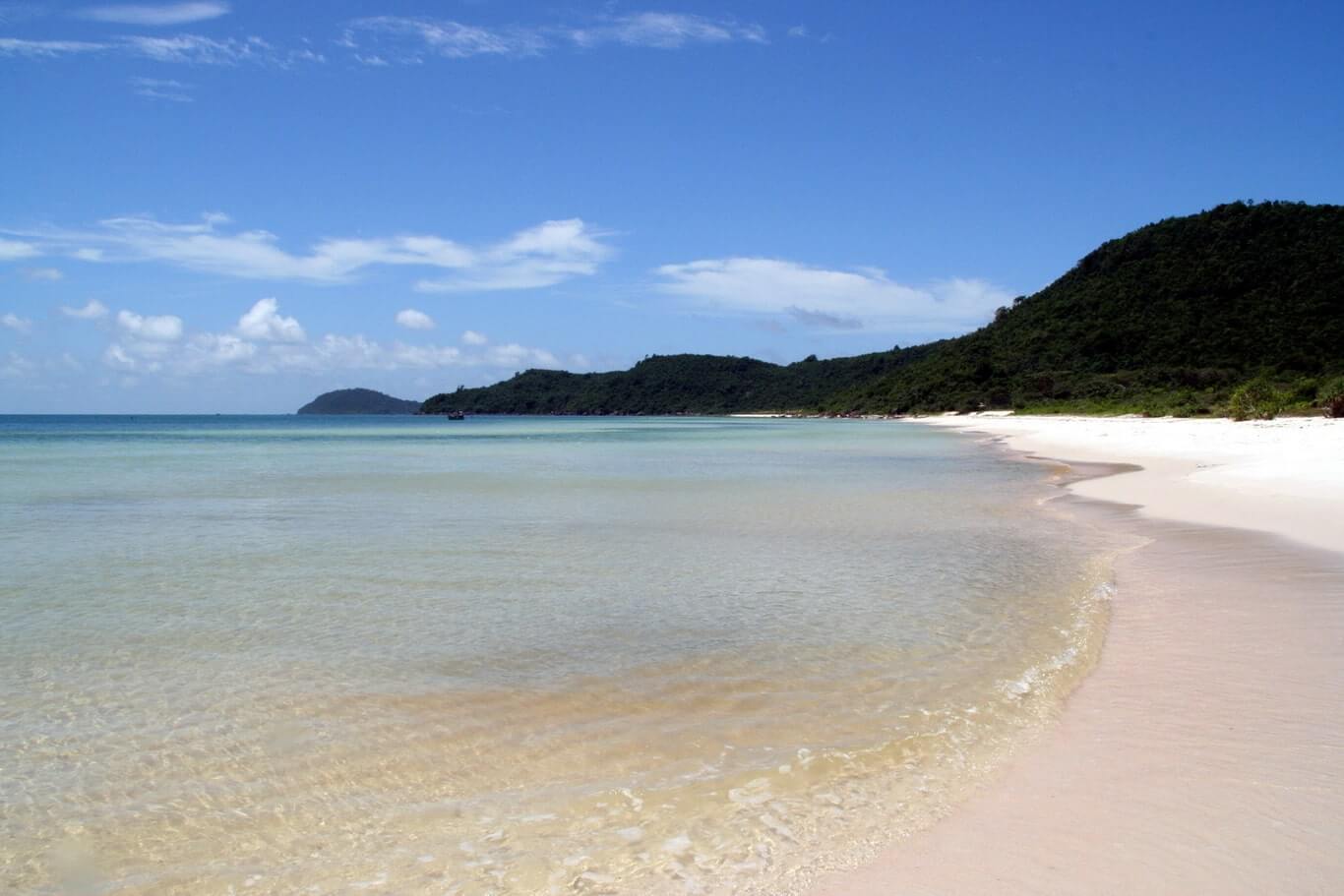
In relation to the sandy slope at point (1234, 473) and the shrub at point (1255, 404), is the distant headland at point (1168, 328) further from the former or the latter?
the sandy slope at point (1234, 473)

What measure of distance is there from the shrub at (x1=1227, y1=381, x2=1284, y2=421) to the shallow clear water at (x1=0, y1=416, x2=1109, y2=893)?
1224 inches

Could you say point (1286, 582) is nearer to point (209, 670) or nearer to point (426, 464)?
point (209, 670)

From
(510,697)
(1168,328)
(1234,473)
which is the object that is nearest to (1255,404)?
(1234,473)

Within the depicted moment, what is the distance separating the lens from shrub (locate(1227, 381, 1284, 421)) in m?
37.9

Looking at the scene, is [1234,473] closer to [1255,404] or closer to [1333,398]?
[1333,398]

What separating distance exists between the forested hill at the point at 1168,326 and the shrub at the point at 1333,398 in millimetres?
9856

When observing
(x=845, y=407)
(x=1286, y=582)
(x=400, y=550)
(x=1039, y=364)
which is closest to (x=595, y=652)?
(x=400, y=550)

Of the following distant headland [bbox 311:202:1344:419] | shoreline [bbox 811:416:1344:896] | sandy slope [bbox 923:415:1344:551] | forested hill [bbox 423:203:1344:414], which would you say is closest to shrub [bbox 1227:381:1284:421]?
sandy slope [bbox 923:415:1344:551]

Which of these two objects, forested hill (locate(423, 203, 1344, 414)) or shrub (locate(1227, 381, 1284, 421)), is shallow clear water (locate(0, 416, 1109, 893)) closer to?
shrub (locate(1227, 381, 1284, 421))

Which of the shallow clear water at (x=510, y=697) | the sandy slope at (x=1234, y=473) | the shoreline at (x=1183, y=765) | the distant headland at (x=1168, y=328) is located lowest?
the shallow clear water at (x=510, y=697)

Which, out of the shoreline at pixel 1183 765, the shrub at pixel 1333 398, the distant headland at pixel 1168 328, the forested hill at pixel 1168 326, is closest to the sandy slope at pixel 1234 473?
the shrub at pixel 1333 398

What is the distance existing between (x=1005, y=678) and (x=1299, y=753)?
184cm

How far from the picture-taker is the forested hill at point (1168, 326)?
71.6m

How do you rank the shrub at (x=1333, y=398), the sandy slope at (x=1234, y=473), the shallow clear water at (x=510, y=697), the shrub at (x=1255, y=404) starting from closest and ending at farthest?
the shallow clear water at (x=510, y=697)
the sandy slope at (x=1234, y=473)
the shrub at (x=1333, y=398)
the shrub at (x=1255, y=404)
